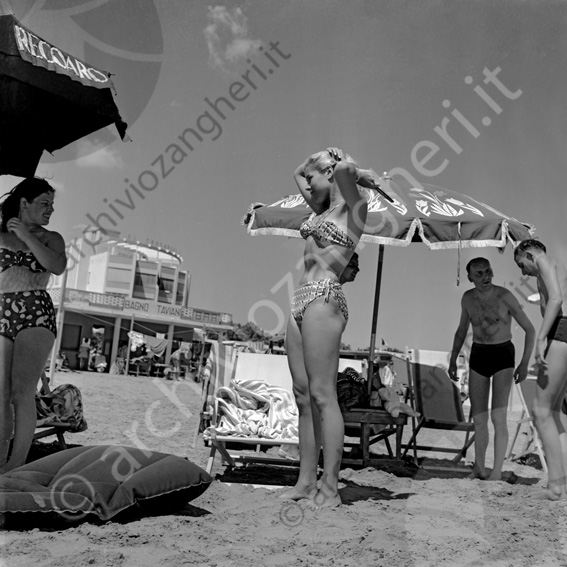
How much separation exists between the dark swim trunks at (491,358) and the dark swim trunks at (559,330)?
0.97 m

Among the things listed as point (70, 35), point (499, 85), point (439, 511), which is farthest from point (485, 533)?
point (70, 35)

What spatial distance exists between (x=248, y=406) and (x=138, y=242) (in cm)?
5688

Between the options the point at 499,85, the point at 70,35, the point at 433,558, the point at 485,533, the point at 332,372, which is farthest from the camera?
the point at 499,85

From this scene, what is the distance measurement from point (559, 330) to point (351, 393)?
6.03 feet

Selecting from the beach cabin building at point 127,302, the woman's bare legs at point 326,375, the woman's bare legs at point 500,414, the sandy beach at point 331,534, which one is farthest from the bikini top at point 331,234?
the beach cabin building at point 127,302

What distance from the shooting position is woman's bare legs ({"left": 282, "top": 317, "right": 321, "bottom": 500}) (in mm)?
3164

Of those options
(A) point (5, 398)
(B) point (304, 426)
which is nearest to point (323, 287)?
(B) point (304, 426)

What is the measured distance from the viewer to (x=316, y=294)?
3146mm

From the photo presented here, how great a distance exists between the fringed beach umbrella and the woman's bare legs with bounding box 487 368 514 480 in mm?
1116

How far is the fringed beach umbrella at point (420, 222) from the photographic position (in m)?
4.87

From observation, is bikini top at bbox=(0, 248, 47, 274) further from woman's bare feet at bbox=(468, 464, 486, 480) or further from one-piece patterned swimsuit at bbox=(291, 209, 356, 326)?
woman's bare feet at bbox=(468, 464, 486, 480)

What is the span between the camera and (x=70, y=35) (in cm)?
465

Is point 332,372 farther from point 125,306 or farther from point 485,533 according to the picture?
point 125,306

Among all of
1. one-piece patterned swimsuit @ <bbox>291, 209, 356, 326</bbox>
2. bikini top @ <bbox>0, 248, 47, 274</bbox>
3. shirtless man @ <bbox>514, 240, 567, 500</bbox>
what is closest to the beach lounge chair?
bikini top @ <bbox>0, 248, 47, 274</bbox>
